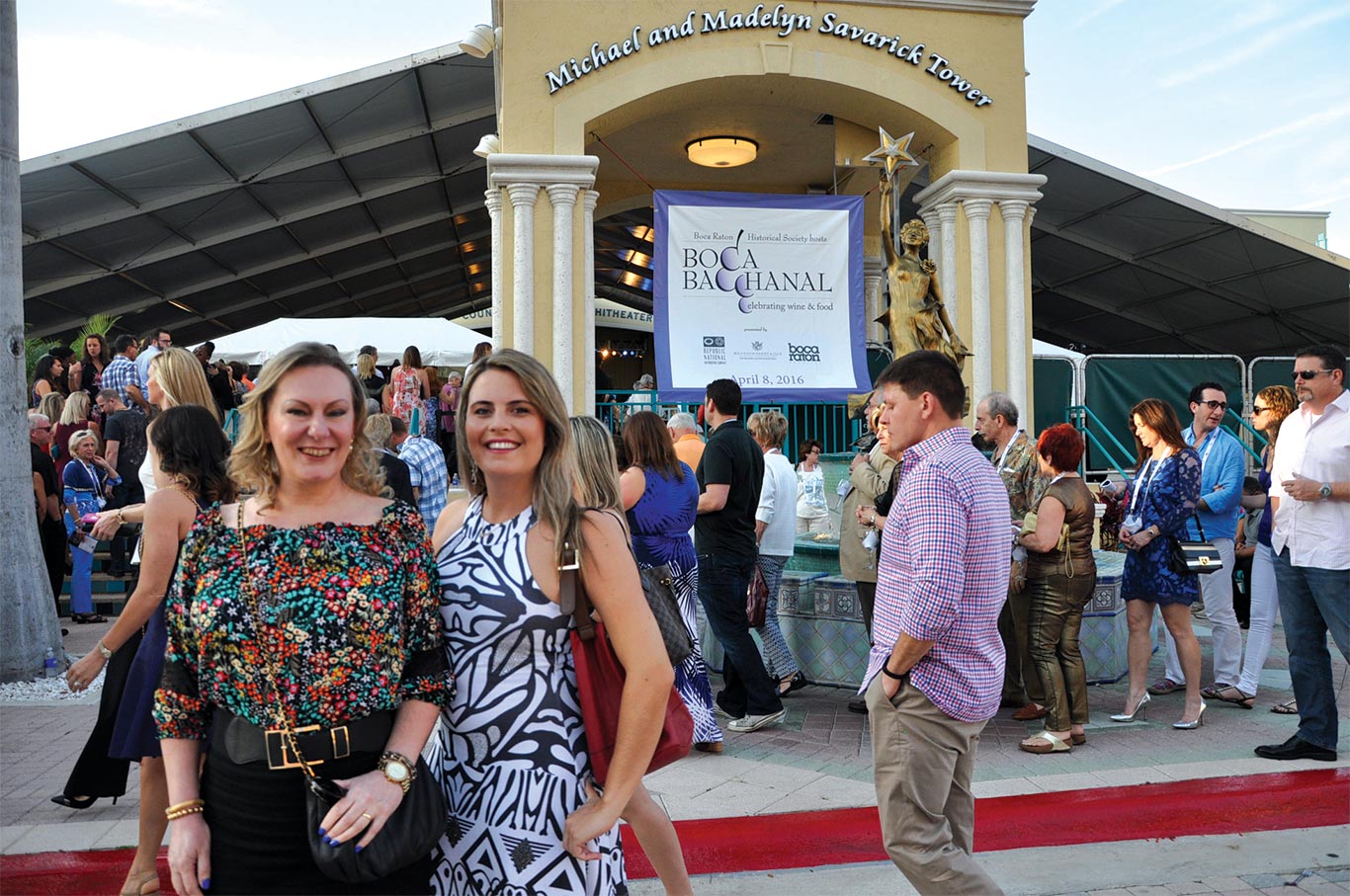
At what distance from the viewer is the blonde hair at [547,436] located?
7.72 ft

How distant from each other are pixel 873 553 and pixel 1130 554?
168cm

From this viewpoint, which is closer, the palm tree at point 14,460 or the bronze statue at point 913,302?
the palm tree at point 14,460

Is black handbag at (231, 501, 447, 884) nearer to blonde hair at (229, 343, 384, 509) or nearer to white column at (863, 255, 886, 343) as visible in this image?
blonde hair at (229, 343, 384, 509)

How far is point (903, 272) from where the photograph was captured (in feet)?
29.8

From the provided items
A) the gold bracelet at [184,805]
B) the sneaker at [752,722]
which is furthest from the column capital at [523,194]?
the gold bracelet at [184,805]

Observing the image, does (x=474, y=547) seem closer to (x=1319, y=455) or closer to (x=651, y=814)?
(x=651, y=814)

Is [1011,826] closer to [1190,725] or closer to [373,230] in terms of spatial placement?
[1190,725]

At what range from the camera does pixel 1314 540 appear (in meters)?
5.34

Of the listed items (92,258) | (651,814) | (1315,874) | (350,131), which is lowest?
(1315,874)

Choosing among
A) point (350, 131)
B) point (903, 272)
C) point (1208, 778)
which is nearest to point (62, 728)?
point (1208, 778)

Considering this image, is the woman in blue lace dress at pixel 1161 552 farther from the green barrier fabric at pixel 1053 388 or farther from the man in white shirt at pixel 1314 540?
the green barrier fabric at pixel 1053 388

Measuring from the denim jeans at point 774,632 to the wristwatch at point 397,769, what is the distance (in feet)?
16.1

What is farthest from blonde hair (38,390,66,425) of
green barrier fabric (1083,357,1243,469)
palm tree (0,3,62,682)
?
green barrier fabric (1083,357,1243,469)

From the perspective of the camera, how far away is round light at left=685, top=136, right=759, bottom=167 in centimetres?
1552
